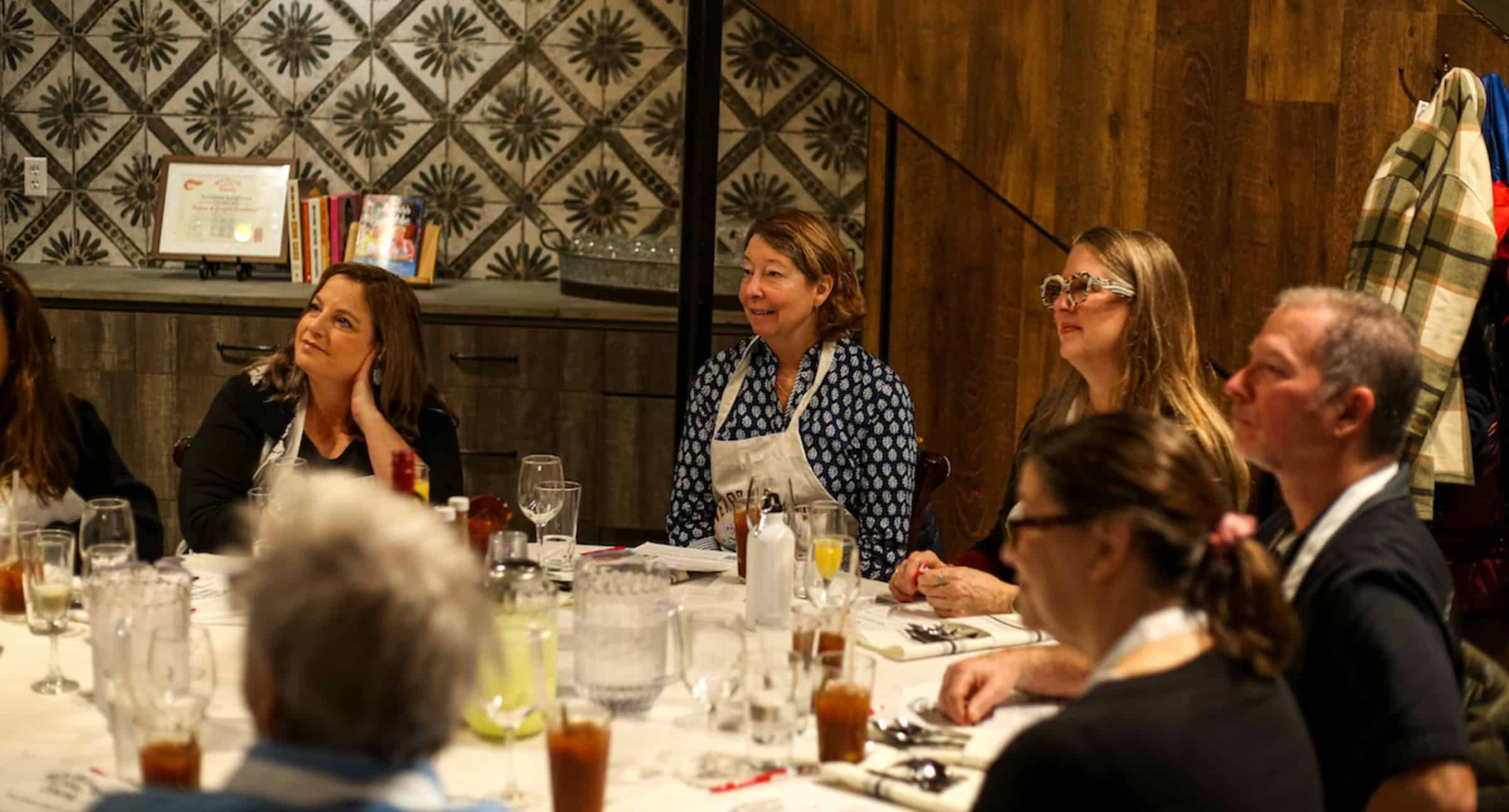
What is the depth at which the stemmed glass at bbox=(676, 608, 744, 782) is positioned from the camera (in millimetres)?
1994

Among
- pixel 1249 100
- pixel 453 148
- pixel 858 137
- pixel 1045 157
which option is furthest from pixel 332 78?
pixel 1249 100

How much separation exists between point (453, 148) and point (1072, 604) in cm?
436

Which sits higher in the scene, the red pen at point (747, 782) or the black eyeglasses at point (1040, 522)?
the black eyeglasses at point (1040, 522)

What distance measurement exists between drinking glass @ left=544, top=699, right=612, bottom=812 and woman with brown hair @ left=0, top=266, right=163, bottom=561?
1.51 meters

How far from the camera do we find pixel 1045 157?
3934 mm

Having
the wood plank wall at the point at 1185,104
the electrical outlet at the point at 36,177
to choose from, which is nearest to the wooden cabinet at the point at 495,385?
the electrical outlet at the point at 36,177

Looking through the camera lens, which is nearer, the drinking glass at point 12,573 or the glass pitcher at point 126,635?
the glass pitcher at point 126,635

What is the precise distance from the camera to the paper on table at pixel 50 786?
1732mm

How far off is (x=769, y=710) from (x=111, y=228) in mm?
4534

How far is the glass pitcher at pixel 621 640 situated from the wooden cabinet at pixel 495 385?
110 inches

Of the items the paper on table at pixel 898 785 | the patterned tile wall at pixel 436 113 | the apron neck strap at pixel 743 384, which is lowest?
the paper on table at pixel 898 785

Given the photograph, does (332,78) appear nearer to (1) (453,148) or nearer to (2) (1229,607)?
(1) (453,148)

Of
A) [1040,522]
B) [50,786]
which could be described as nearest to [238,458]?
[50,786]

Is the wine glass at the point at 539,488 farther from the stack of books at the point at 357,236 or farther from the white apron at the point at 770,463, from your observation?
the stack of books at the point at 357,236
